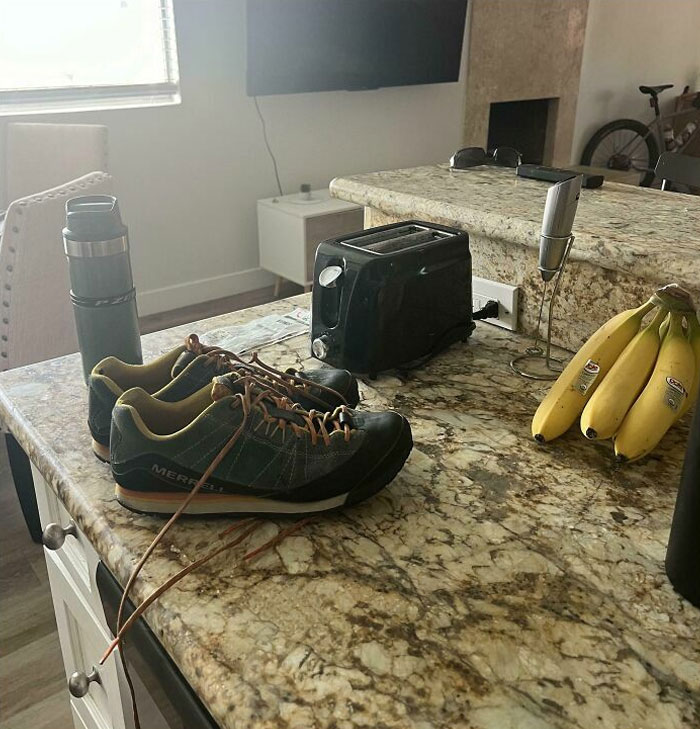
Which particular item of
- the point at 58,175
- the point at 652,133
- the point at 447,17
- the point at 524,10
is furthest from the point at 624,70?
the point at 58,175

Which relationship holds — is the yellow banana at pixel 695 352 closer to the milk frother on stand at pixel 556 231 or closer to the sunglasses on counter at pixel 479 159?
the milk frother on stand at pixel 556 231

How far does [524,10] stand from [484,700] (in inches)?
184

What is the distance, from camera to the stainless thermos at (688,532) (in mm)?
555

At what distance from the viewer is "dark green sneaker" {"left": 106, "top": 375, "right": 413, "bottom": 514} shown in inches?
25.3

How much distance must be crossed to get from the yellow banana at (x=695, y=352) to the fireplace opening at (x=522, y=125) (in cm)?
432

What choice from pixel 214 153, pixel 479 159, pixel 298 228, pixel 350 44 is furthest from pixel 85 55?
pixel 479 159

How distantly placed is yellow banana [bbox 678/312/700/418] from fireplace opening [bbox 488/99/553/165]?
4.32 meters

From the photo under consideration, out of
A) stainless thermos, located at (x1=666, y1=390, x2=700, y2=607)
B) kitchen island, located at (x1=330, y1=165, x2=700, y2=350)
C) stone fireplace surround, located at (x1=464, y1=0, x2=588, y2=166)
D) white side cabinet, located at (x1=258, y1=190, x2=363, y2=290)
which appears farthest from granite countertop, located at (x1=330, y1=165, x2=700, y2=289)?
stone fireplace surround, located at (x1=464, y1=0, x2=588, y2=166)

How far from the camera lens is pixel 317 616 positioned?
57 centimetres

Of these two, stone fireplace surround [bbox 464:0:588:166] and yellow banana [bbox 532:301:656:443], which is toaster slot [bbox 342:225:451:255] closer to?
yellow banana [bbox 532:301:656:443]

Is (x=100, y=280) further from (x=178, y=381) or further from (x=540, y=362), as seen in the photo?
(x=540, y=362)

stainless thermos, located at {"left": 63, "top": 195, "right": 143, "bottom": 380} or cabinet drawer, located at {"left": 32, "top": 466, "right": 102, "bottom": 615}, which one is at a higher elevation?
stainless thermos, located at {"left": 63, "top": 195, "right": 143, "bottom": 380}

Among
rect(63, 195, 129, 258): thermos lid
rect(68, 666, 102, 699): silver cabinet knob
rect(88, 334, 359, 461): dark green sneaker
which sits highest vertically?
rect(63, 195, 129, 258): thermos lid

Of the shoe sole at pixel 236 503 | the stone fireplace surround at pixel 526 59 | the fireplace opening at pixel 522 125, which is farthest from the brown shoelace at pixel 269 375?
the fireplace opening at pixel 522 125
